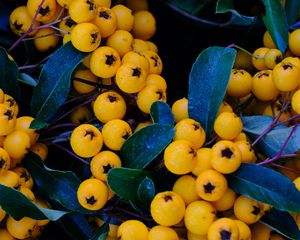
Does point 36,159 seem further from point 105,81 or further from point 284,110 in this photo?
point 284,110

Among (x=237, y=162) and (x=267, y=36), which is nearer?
(x=237, y=162)

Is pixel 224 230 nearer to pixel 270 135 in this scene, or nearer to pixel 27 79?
pixel 270 135

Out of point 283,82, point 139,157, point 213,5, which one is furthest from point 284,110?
point 213,5

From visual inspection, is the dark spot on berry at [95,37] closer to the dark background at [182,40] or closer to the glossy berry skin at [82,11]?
the glossy berry skin at [82,11]

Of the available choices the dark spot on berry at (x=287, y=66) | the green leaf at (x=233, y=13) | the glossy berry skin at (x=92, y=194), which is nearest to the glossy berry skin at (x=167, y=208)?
the glossy berry skin at (x=92, y=194)

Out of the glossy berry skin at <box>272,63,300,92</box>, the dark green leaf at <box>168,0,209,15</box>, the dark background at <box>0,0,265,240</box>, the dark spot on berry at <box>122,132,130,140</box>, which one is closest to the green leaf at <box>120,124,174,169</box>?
the dark spot on berry at <box>122,132,130,140</box>

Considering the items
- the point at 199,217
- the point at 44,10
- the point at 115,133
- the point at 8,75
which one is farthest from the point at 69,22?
the point at 199,217

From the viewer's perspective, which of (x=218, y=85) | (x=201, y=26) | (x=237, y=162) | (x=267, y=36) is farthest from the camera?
(x=201, y=26)
